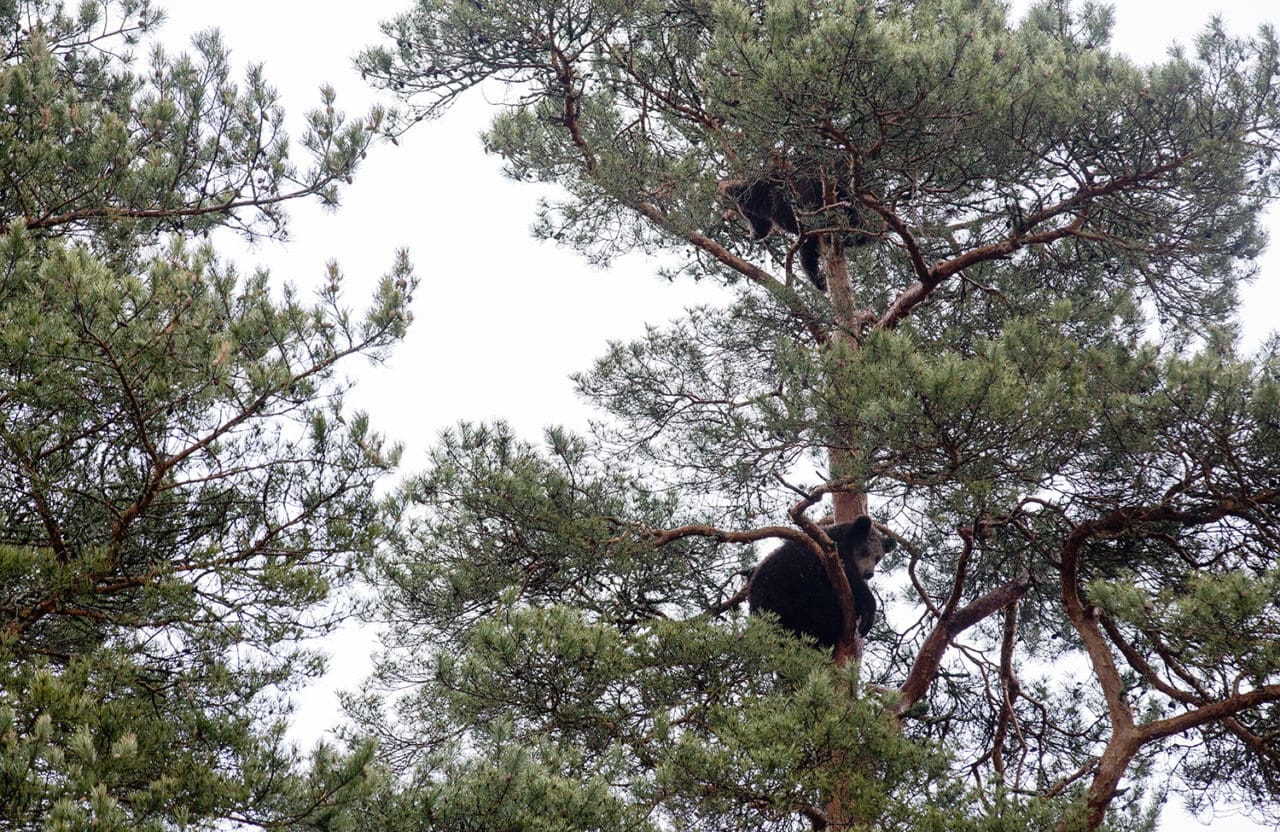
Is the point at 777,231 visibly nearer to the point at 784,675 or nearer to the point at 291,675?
the point at 784,675

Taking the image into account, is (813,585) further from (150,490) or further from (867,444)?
(150,490)

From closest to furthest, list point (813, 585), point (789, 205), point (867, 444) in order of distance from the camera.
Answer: point (867, 444), point (813, 585), point (789, 205)

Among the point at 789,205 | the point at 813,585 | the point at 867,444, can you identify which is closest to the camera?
the point at 867,444

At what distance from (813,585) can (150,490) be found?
387 cm

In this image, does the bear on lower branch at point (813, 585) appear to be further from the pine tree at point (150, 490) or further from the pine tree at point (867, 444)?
the pine tree at point (150, 490)

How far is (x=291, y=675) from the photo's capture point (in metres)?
4.41

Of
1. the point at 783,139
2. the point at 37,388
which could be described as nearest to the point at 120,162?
the point at 37,388

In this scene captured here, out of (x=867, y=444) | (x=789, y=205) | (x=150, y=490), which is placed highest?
(x=789, y=205)

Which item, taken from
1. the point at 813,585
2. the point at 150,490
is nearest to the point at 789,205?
the point at 813,585

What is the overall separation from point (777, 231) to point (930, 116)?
87.3 inches

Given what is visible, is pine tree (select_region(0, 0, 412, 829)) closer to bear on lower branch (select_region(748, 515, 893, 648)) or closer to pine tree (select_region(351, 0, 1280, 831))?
pine tree (select_region(351, 0, 1280, 831))

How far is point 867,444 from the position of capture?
5.04 metres

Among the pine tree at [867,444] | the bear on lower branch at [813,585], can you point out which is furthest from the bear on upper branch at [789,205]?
the bear on lower branch at [813,585]

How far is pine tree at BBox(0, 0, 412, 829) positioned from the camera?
3539 mm
